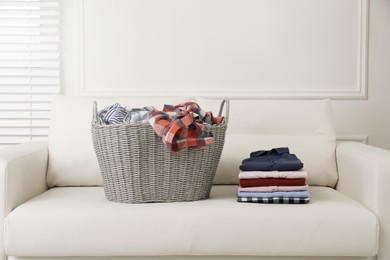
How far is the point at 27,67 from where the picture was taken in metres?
3.42

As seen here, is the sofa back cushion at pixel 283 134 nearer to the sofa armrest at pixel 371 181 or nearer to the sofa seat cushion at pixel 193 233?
the sofa armrest at pixel 371 181

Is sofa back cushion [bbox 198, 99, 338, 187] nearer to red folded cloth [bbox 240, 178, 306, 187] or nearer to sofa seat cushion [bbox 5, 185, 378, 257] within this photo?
red folded cloth [bbox 240, 178, 306, 187]

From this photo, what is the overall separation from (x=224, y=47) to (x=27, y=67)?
1085mm

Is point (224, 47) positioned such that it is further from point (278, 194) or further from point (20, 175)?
point (20, 175)

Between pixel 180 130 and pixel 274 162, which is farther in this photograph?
pixel 274 162

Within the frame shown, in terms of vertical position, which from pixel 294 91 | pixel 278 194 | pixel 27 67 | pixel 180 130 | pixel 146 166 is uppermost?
pixel 27 67

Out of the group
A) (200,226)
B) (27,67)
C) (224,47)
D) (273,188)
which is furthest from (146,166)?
(27,67)

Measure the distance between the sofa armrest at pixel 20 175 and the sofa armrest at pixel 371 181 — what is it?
1.31 m

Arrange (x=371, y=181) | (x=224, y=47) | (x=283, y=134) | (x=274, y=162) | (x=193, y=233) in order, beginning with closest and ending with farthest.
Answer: (x=193, y=233)
(x=371, y=181)
(x=274, y=162)
(x=283, y=134)
(x=224, y=47)

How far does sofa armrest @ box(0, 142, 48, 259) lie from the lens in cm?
229

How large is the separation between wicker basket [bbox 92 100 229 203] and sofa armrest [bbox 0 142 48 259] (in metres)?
0.32

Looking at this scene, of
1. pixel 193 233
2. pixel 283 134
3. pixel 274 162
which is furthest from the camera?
pixel 283 134

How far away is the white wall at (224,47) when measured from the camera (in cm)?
336

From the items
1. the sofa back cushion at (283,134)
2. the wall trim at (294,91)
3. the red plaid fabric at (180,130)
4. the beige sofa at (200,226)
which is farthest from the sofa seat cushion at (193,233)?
the wall trim at (294,91)
